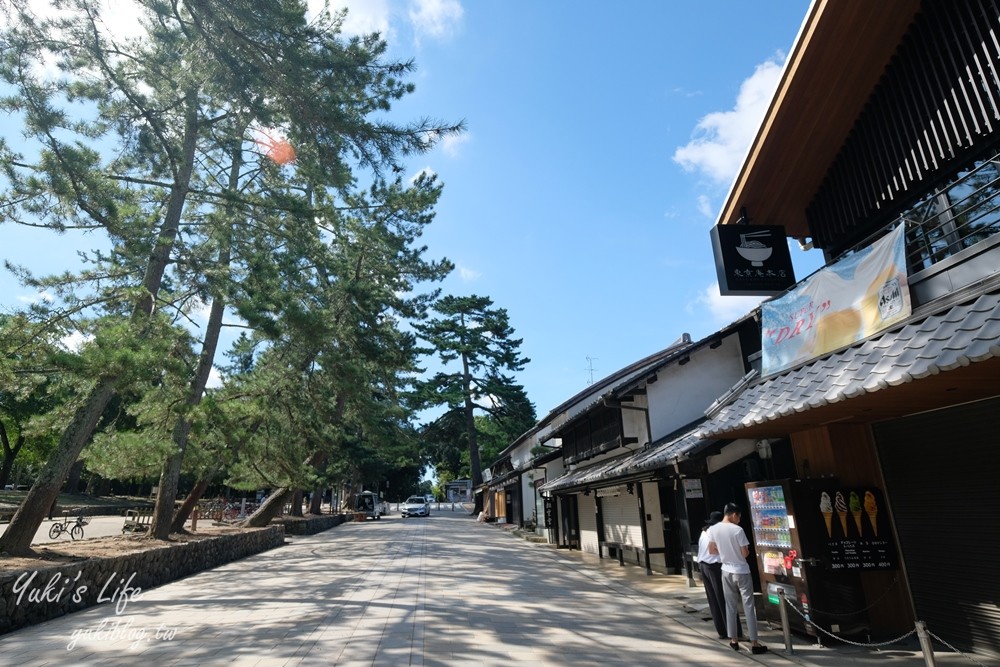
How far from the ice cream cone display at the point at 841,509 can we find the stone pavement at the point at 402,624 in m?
1.35

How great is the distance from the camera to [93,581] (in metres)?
9.08

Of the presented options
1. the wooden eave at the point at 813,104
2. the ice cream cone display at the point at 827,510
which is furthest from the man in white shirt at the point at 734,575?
the wooden eave at the point at 813,104

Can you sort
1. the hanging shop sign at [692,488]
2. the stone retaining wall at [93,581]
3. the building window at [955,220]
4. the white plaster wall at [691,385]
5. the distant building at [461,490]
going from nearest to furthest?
the building window at [955,220], the stone retaining wall at [93,581], the hanging shop sign at [692,488], the white plaster wall at [691,385], the distant building at [461,490]

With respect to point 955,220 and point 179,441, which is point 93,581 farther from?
point 955,220

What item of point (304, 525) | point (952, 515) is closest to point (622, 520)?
point (952, 515)

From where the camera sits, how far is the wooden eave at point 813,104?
250 inches

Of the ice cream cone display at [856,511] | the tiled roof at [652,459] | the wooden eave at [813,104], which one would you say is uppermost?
the wooden eave at [813,104]

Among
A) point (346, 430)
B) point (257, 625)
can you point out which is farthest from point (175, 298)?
point (346, 430)

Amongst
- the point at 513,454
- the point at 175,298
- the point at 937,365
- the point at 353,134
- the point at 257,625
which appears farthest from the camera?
the point at 513,454

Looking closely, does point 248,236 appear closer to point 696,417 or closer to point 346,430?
point 696,417

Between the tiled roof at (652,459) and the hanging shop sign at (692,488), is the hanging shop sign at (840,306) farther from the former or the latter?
the hanging shop sign at (692,488)

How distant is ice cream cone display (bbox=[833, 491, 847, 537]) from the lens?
6.36m

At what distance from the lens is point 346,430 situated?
3794cm

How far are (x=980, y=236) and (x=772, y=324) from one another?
8.32 feet
